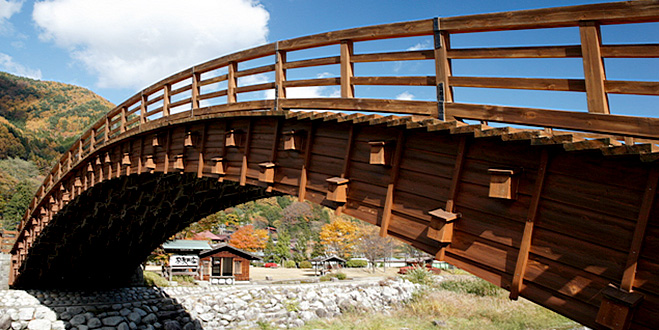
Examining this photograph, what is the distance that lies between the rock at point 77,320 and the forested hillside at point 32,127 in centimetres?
3761

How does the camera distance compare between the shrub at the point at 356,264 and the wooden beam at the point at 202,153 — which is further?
the shrub at the point at 356,264

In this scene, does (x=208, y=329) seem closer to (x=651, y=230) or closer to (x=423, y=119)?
(x=423, y=119)

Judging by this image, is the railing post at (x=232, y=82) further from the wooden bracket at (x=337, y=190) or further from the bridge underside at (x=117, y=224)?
the bridge underside at (x=117, y=224)

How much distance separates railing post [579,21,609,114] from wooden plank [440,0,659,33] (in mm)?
104

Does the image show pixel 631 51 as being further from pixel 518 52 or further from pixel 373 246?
pixel 373 246

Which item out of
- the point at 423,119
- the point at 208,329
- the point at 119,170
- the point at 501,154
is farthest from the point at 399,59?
the point at 208,329

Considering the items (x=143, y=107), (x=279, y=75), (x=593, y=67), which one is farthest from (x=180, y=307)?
(x=593, y=67)

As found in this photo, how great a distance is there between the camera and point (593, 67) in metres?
3.90

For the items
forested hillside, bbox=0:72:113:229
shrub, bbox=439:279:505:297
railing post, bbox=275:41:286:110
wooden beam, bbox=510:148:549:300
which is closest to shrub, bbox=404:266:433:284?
shrub, bbox=439:279:505:297

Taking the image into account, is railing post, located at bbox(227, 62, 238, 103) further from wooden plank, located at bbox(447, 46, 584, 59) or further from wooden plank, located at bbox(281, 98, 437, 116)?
wooden plank, located at bbox(447, 46, 584, 59)

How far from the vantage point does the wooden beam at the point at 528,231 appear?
428 cm

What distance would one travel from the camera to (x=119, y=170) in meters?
13.1

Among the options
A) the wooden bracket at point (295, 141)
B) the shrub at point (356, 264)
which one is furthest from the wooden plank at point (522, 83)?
the shrub at point (356, 264)

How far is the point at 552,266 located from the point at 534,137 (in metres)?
1.30
